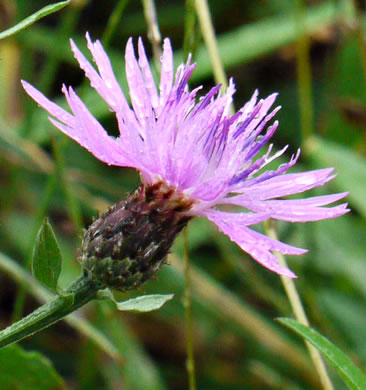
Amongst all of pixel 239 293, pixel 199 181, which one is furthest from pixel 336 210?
pixel 239 293

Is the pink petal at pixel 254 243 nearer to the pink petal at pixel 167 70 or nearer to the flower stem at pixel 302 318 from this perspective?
the pink petal at pixel 167 70

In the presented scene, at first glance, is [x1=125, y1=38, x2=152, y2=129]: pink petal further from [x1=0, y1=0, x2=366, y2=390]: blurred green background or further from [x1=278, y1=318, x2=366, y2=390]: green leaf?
[x1=0, y1=0, x2=366, y2=390]: blurred green background

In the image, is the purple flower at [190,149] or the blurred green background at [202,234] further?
the blurred green background at [202,234]

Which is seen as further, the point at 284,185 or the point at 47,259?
the point at 284,185

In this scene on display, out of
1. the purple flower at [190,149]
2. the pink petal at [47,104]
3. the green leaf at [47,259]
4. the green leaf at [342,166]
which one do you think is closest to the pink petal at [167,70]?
the purple flower at [190,149]

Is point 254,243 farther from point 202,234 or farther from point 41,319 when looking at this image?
point 202,234

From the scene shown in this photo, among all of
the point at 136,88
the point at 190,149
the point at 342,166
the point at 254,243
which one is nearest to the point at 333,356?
the point at 254,243
